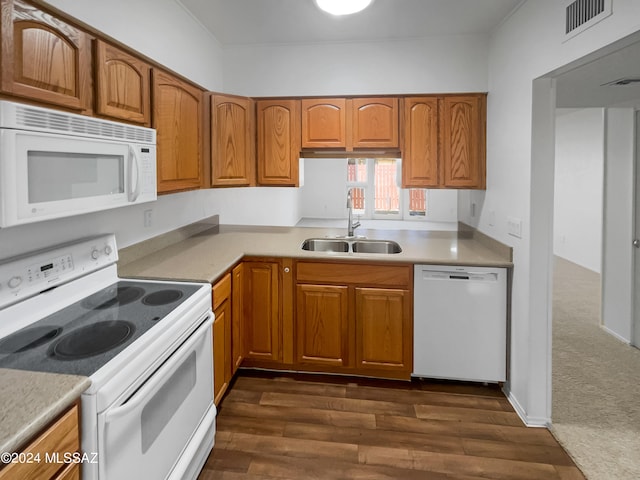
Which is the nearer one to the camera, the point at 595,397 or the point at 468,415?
the point at 468,415

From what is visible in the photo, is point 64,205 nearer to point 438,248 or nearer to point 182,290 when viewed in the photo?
point 182,290

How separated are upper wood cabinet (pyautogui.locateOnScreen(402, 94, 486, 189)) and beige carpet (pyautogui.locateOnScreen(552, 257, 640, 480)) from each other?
146cm

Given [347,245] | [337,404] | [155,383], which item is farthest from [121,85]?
[337,404]

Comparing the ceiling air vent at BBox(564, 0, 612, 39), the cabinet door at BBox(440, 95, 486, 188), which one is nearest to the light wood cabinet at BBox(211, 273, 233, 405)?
the cabinet door at BBox(440, 95, 486, 188)

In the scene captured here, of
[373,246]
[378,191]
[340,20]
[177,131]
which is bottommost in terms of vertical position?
[373,246]

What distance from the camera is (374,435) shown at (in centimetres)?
218

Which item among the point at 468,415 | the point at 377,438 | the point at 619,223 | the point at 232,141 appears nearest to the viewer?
the point at 377,438

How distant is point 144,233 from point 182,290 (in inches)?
32.2

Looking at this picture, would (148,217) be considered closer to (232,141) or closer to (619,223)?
(232,141)

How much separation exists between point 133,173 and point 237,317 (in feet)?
3.99

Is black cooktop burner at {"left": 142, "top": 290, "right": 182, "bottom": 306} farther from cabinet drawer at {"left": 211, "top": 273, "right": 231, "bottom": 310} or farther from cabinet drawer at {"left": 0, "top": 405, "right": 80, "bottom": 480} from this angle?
cabinet drawer at {"left": 0, "top": 405, "right": 80, "bottom": 480}

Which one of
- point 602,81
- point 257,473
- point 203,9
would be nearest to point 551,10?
point 602,81

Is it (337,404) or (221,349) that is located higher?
(221,349)

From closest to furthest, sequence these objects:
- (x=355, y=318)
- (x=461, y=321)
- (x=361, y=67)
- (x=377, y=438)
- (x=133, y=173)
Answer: (x=133, y=173)
(x=377, y=438)
(x=461, y=321)
(x=355, y=318)
(x=361, y=67)
